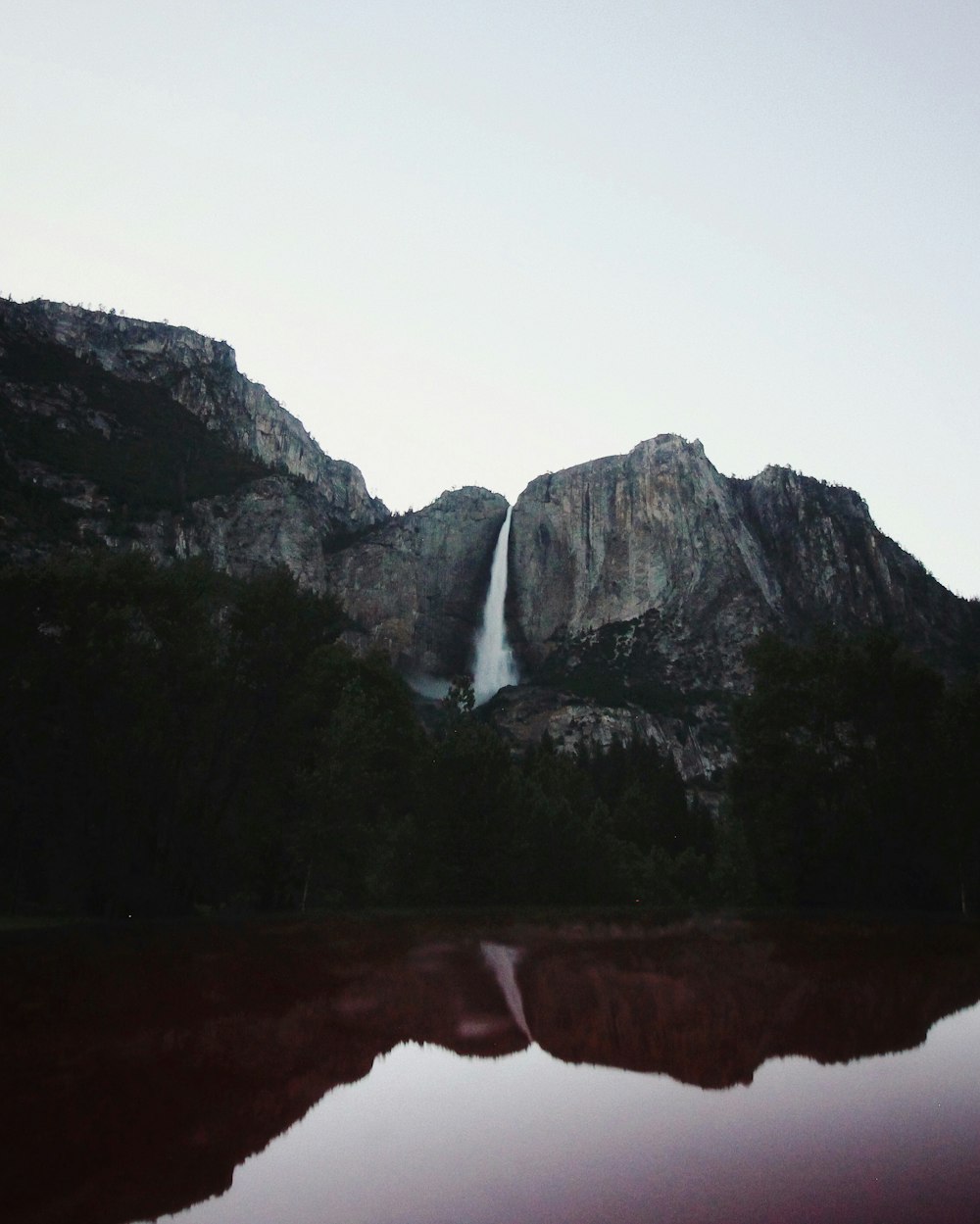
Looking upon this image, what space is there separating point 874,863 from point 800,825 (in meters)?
2.34

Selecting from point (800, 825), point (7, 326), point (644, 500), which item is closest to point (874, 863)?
point (800, 825)

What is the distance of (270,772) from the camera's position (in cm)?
2600

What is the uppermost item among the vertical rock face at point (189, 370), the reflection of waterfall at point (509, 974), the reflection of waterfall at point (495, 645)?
the vertical rock face at point (189, 370)

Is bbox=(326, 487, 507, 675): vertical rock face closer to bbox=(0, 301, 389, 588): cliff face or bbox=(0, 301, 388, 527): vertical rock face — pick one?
bbox=(0, 301, 389, 588): cliff face

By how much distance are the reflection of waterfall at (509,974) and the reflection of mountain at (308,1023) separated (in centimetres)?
6

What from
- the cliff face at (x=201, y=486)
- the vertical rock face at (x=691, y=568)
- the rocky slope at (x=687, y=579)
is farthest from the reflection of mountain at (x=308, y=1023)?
the vertical rock face at (x=691, y=568)

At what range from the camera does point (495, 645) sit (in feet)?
434

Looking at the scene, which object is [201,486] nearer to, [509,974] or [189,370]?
[189,370]

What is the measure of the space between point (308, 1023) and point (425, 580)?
126 m

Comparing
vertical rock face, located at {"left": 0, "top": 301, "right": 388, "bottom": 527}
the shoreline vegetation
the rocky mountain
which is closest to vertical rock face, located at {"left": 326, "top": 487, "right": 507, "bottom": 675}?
the rocky mountain

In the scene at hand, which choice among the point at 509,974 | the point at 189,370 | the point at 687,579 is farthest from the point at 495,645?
the point at 509,974

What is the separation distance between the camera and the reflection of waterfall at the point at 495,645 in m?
128

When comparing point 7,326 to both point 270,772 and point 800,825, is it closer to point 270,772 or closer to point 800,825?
point 270,772

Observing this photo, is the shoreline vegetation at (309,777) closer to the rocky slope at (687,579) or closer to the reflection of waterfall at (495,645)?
the rocky slope at (687,579)
